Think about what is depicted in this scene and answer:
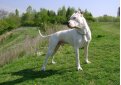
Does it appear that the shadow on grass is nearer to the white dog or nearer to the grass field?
the grass field

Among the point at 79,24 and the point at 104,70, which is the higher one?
the point at 79,24

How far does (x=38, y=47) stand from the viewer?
14320 mm

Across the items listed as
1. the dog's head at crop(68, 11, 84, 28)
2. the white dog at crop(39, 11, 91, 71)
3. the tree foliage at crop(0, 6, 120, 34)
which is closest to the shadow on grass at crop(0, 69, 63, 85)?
the white dog at crop(39, 11, 91, 71)

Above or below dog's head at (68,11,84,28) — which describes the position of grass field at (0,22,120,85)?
below

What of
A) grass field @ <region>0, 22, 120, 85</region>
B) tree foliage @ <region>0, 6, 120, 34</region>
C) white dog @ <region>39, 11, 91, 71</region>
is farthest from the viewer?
tree foliage @ <region>0, 6, 120, 34</region>

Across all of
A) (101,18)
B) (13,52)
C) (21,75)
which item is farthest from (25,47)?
(101,18)

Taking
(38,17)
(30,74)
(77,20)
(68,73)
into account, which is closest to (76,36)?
(77,20)

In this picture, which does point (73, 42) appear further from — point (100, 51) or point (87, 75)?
point (100, 51)

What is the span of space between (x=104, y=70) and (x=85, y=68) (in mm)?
594

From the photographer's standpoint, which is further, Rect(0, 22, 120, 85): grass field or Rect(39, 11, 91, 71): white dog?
Rect(39, 11, 91, 71): white dog

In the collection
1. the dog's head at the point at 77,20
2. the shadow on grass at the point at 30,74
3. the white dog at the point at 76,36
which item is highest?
the dog's head at the point at 77,20

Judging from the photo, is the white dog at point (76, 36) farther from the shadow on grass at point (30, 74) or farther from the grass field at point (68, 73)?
the grass field at point (68, 73)

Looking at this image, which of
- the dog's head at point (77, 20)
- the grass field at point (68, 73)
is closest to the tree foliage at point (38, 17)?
the grass field at point (68, 73)

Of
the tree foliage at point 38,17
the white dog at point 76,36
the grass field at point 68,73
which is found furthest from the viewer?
the tree foliage at point 38,17
